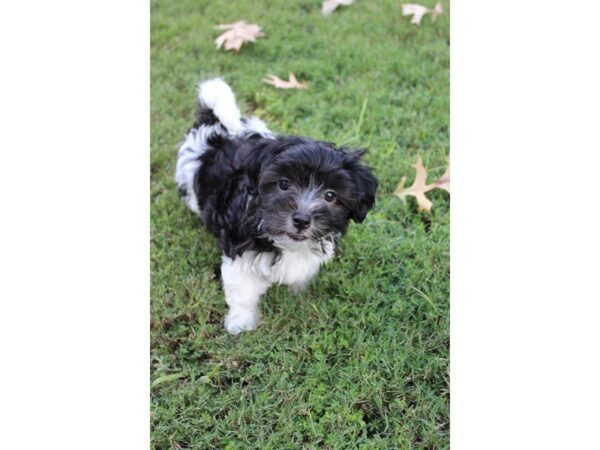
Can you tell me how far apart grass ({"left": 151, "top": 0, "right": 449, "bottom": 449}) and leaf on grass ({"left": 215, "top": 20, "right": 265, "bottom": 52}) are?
9 centimetres

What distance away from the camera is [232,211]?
3389 mm

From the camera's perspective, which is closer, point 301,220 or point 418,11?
point 301,220

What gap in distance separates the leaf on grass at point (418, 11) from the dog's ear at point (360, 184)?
10.4 ft

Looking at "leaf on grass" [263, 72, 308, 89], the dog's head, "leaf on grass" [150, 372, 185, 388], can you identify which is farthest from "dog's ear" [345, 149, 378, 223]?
"leaf on grass" [263, 72, 308, 89]

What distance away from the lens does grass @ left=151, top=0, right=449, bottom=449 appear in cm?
306

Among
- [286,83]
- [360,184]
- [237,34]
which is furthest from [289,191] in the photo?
[237,34]

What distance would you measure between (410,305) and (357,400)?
2.53 feet

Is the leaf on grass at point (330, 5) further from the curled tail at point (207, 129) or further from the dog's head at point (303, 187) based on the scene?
the dog's head at point (303, 187)

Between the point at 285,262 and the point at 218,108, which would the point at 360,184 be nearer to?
the point at 285,262

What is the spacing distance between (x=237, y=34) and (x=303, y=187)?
129 inches

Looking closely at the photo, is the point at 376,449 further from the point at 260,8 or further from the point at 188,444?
the point at 260,8

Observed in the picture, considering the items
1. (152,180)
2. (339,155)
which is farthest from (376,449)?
(152,180)

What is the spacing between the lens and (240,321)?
3541 millimetres

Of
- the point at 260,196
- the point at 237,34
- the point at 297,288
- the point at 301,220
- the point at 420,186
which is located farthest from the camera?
the point at 237,34
